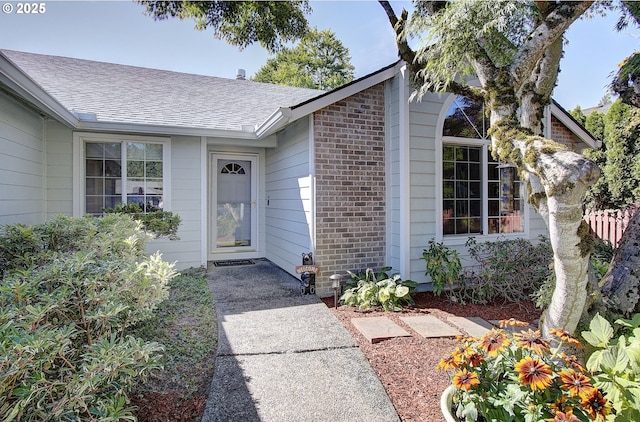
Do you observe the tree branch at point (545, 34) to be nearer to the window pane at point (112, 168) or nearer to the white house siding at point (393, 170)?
the white house siding at point (393, 170)

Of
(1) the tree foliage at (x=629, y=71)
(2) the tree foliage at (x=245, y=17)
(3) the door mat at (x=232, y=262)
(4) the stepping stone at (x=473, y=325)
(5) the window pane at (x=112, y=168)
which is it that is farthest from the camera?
(3) the door mat at (x=232, y=262)

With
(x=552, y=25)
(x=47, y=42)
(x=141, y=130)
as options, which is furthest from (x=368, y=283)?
(x=47, y=42)

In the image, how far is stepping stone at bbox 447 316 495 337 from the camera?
3996 mm

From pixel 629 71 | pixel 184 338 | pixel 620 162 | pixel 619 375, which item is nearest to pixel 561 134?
pixel 629 71

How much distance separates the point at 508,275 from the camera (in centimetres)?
536

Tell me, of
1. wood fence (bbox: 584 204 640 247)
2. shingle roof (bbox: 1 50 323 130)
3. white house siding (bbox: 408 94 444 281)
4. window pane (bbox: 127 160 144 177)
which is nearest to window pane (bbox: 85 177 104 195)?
window pane (bbox: 127 160 144 177)

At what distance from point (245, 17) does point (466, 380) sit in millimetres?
5920

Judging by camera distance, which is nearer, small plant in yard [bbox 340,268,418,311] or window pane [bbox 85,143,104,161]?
small plant in yard [bbox 340,268,418,311]

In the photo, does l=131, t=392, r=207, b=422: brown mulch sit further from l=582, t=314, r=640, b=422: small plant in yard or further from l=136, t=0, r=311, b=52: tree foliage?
l=136, t=0, r=311, b=52: tree foliage

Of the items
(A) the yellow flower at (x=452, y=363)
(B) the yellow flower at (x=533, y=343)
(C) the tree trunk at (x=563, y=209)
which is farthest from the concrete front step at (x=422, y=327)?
(B) the yellow flower at (x=533, y=343)

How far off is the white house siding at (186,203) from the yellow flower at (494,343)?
5969 mm

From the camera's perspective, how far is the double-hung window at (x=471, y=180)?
6.09 m

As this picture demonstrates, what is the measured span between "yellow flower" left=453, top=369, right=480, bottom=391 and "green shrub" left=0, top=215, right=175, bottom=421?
70.4 inches

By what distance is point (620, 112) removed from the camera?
10914 mm
